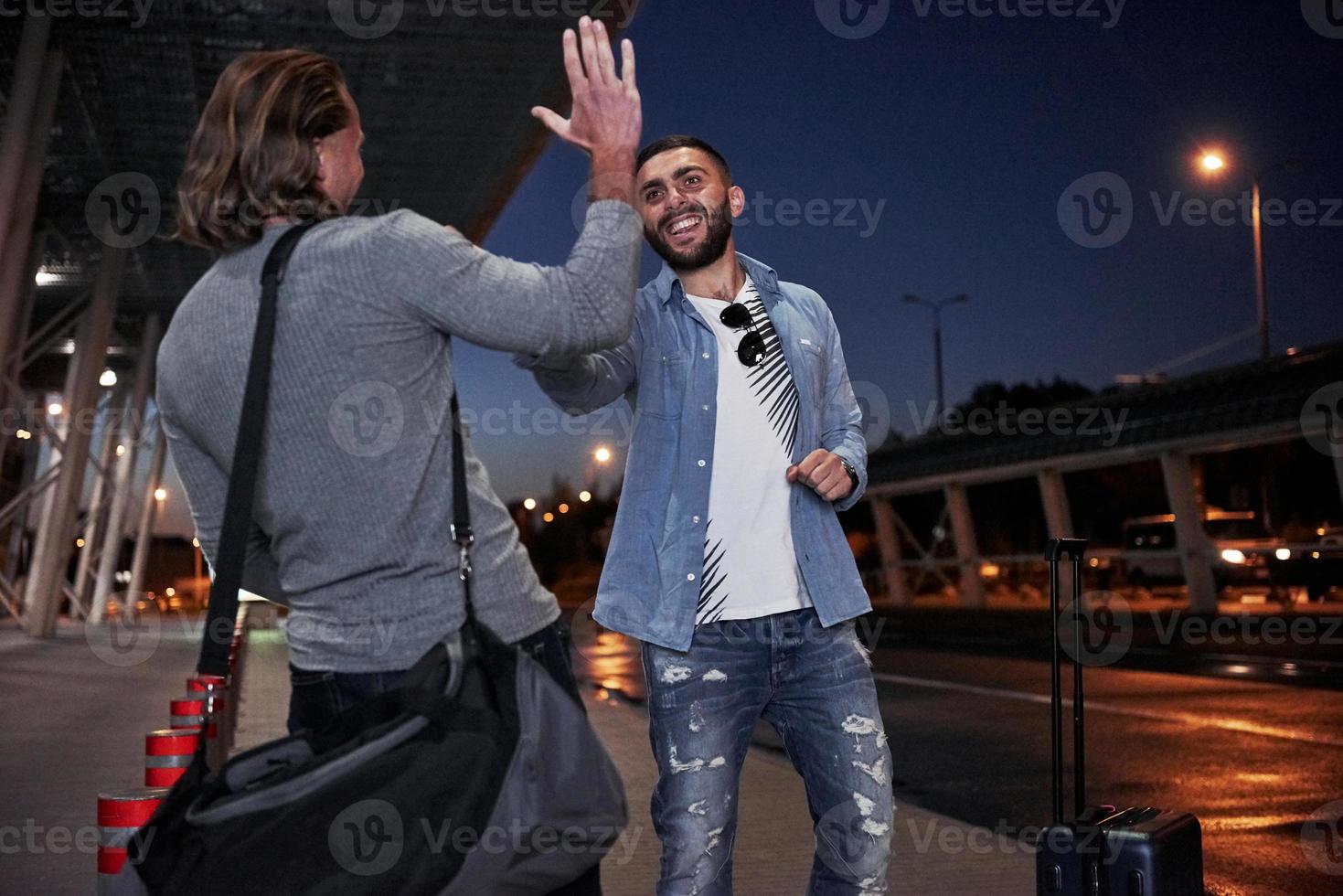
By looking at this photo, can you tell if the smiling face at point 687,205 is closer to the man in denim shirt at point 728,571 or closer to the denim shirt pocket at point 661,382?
the man in denim shirt at point 728,571

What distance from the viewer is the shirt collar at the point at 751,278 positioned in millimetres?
3923

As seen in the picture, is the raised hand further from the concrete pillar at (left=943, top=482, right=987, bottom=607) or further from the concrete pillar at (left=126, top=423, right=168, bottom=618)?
the concrete pillar at (left=126, top=423, right=168, bottom=618)

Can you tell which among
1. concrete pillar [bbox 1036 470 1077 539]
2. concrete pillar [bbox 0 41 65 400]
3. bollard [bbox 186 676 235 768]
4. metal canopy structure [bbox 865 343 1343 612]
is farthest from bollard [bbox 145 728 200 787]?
concrete pillar [bbox 1036 470 1077 539]

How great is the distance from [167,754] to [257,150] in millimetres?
2688

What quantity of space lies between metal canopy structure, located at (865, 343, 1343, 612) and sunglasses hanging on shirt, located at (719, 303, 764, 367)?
18.8 m

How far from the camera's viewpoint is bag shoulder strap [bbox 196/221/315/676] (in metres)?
2.14

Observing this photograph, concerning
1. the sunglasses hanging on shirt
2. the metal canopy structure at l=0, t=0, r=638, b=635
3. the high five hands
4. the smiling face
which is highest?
the metal canopy structure at l=0, t=0, r=638, b=635

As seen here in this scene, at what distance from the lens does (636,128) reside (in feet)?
8.08

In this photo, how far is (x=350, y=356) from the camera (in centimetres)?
220

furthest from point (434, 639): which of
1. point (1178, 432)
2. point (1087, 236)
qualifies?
point (1178, 432)

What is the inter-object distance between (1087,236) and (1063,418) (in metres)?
13.5

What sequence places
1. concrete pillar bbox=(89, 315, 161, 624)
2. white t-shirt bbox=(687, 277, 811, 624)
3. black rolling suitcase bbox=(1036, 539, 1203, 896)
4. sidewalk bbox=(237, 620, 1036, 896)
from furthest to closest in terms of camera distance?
concrete pillar bbox=(89, 315, 161, 624)
sidewalk bbox=(237, 620, 1036, 896)
black rolling suitcase bbox=(1036, 539, 1203, 896)
white t-shirt bbox=(687, 277, 811, 624)

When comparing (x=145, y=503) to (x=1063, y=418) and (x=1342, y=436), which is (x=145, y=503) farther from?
(x=1342, y=436)

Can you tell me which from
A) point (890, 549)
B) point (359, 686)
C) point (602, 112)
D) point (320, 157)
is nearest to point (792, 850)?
point (359, 686)
